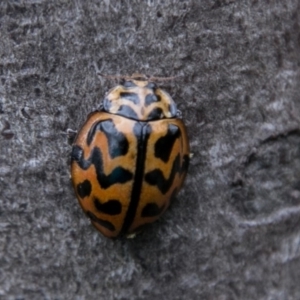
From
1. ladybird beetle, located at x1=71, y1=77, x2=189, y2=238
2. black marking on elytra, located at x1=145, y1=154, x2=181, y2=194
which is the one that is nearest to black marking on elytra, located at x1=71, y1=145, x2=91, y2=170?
ladybird beetle, located at x1=71, y1=77, x2=189, y2=238

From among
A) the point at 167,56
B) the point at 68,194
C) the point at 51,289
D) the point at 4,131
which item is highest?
the point at 167,56

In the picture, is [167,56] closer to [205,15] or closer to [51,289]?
[205,15]

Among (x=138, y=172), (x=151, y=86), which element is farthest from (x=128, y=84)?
(x=138, y=172)

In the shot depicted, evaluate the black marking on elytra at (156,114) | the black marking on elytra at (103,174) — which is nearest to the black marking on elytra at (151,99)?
the black marking on elytra at (156,114)

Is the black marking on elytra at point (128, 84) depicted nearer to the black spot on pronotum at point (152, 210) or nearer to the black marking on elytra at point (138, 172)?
the black marking on elytra at point (138, 172)

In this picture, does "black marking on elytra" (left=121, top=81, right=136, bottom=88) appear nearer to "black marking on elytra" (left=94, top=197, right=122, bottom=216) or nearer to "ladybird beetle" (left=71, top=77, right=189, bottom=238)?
"ladybird beetle" (left=71, top=77, right=189, bottom=238)

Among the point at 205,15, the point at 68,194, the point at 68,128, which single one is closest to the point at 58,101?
the point at 68,128
